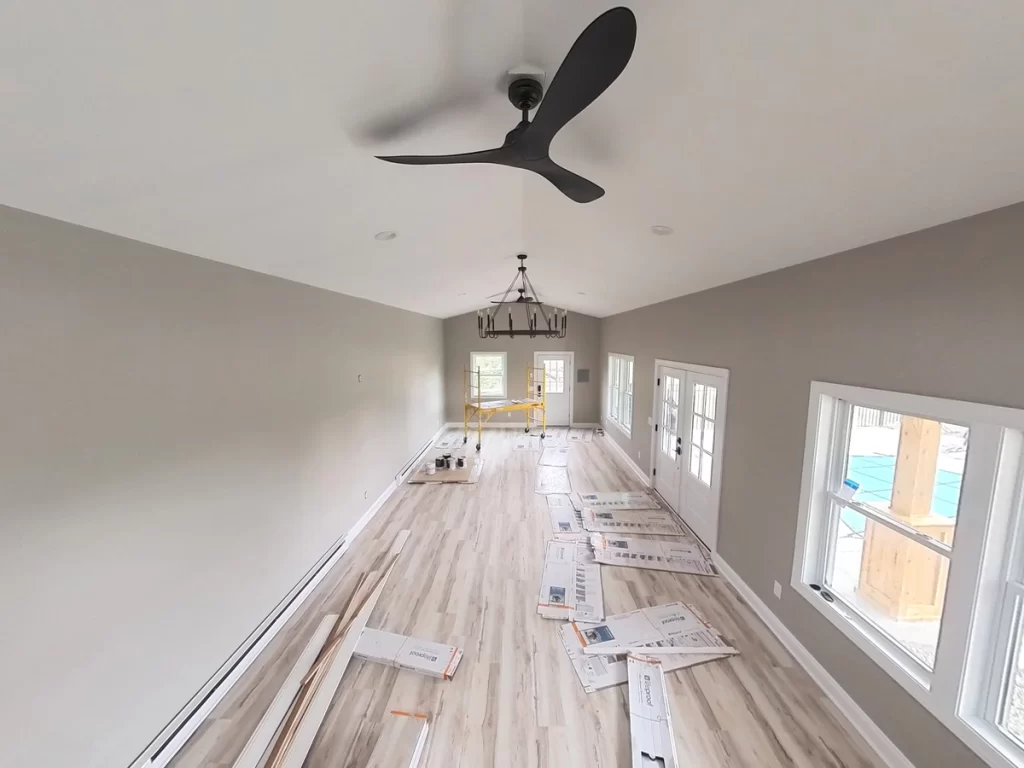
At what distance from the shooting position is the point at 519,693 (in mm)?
2211

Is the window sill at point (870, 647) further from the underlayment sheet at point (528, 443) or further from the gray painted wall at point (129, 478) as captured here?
the underlayment sheet at point (528, 443)

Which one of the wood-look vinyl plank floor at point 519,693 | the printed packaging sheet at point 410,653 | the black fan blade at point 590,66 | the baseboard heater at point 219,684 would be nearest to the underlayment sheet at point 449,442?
the wood-look vinyl plank floor at point 519,693

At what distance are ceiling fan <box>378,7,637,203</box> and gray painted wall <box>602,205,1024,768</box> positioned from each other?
4.56 feet

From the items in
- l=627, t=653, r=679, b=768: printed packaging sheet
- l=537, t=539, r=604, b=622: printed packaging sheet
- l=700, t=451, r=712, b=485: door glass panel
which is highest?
l=700, t=451, r=712, b=485: door glass panel

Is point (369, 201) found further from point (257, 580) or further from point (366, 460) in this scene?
point (366, 460)

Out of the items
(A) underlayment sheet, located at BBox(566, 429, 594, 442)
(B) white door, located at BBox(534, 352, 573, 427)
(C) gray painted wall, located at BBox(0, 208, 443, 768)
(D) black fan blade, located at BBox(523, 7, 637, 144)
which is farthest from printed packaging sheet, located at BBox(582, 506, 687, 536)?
(B) white door, located at BBox(534, 352, 573, 427)

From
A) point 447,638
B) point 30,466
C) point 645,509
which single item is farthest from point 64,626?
point 645,509

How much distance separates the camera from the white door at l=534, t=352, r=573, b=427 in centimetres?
856

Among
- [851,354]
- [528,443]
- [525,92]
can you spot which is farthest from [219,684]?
[528,443]

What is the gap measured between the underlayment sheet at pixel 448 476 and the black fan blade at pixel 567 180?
174 inches

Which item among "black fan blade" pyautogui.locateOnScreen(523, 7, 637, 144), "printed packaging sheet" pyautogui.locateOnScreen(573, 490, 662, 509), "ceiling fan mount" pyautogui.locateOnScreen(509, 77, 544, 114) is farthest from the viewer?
"printed packaging sheet" pyautogui.locateOnScreen(573, 490, 662, 509)

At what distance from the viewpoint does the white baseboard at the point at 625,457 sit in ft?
17.8

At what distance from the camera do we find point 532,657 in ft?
8.06

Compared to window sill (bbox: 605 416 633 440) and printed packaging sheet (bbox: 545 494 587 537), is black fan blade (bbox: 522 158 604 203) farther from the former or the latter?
window sill (bbox: 605 416 633 440)
